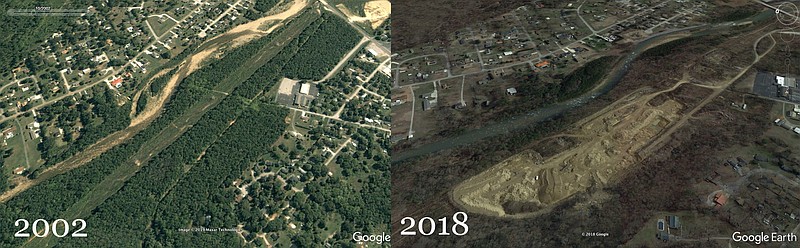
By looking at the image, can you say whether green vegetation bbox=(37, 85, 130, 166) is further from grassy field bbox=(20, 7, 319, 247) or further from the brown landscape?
the brown landscape

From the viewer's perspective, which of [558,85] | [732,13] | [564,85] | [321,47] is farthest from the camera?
[732,13]

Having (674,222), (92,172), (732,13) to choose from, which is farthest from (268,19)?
(732,13)

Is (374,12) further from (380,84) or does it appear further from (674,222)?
(674,222)

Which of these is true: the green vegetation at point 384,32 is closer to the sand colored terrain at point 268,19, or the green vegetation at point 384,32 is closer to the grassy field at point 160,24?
the sand colored terrain at point 268,19

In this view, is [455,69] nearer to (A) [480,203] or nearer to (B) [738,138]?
(A) [480,203]

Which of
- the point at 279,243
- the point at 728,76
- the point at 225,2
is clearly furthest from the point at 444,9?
the point at 279,243

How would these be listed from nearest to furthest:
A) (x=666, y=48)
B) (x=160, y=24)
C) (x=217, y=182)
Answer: (x=217, y=182) → (x=666, y=48) → (x=160, y=24)

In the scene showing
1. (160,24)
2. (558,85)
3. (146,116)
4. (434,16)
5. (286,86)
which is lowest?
(558,85)

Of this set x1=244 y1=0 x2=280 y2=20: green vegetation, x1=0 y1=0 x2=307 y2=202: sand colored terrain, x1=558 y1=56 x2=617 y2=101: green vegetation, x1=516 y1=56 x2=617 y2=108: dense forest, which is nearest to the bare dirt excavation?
x1=558 y1=56 x2=617 y2=101: green vegetation
